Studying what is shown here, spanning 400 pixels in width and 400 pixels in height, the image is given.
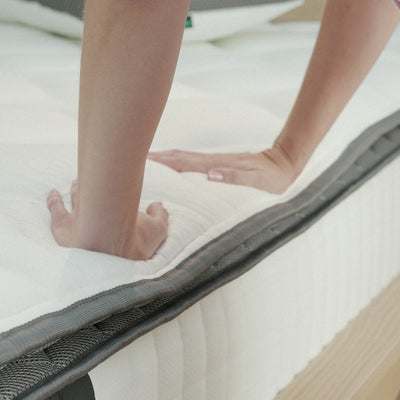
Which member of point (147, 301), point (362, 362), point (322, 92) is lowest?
point (362, 362)

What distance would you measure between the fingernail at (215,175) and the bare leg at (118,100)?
204 millimetres

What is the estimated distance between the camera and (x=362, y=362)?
0.82m

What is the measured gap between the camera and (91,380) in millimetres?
478

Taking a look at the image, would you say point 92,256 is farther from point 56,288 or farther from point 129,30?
point 129,30

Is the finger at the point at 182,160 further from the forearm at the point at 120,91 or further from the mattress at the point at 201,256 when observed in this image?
the forearm at the point at 120,91

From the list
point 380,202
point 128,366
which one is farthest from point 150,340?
point 380,202

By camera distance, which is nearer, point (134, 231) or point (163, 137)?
point (134, 231)

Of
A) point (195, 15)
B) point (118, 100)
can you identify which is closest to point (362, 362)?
point (118, 100)

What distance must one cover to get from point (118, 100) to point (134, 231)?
0.14 m

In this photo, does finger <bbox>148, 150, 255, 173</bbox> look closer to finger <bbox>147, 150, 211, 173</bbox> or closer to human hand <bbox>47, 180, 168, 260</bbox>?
finger <bbox>147, 150, 211, 173</bbox>

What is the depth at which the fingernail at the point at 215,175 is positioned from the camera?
748mm

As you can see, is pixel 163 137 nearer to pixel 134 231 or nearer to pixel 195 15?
pixel 134 231

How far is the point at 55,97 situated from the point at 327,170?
1.42 feet

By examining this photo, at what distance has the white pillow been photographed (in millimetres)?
1251
